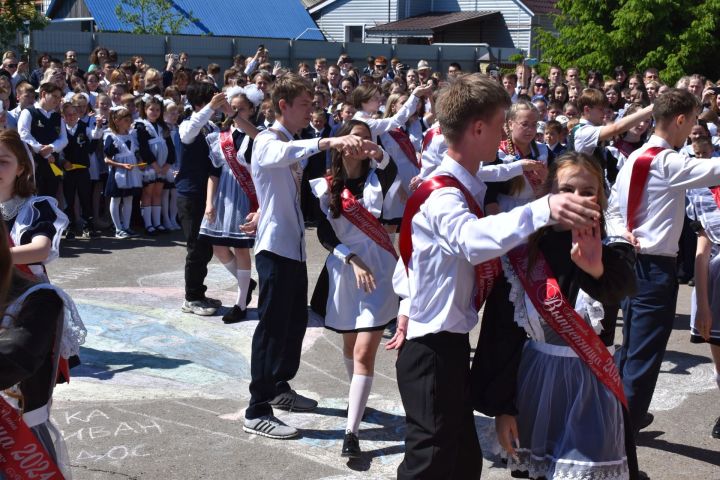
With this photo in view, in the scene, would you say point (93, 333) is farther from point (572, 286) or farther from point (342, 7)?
point (342, 7)

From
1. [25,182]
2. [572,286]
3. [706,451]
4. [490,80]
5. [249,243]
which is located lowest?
[706,451]

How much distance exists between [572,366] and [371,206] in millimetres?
2309

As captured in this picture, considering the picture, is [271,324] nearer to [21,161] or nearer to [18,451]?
[21,161]

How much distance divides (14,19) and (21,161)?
1576 cm

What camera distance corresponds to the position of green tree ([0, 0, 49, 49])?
60.0ft

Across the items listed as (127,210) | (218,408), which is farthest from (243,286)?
(127,210)

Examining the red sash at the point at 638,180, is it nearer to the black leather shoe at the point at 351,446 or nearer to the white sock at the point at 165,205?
the black leather shoe at the point at 351,446

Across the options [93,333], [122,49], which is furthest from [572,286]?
[122,49]

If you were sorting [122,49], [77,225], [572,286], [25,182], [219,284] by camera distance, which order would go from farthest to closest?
[122,49]
[77,225]
[219,284]
[25,182]
[572,286]

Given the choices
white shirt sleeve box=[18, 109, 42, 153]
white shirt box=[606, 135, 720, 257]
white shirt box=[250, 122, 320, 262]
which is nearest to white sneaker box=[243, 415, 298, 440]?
white shirt box=[250, 122, 320, 262]

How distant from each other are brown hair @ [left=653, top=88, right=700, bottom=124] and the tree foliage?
65.1ft

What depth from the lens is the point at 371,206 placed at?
5684mm

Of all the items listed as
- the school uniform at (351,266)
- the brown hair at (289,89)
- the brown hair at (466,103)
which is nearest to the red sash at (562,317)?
the brown hair at (466,103)

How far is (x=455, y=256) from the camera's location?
11.0ft
